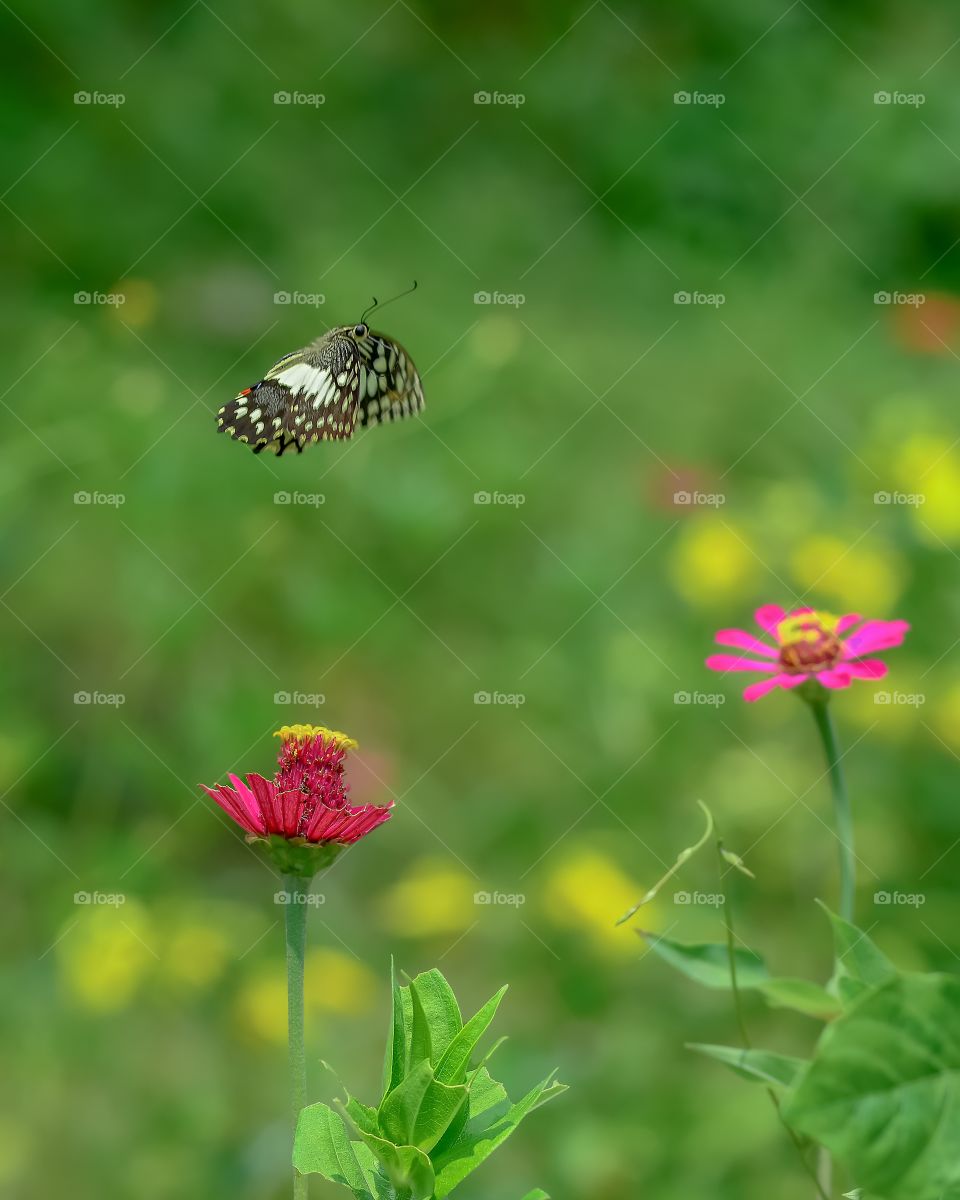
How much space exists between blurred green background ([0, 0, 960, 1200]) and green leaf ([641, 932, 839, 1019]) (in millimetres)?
220

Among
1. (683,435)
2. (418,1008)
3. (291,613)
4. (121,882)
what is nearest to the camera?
(418,1008)

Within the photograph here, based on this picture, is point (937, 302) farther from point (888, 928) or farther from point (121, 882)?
point (121, 882)

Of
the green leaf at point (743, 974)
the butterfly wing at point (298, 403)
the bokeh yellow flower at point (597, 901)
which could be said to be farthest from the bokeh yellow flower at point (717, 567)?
the green leaf at point (743, 974)

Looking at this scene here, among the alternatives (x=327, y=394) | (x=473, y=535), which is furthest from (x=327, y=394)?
(x=473, y=535)

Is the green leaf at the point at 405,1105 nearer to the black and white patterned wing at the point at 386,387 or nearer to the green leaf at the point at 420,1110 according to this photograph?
the green leaf at the point at 420,1110

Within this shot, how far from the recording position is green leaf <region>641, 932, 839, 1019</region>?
1.80ft

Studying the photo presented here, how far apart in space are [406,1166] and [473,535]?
7.14 feet

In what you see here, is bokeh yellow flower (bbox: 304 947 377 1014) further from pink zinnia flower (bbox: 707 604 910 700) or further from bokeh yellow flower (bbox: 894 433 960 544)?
pink zinnia flower (bbox: 707 604 910 700)

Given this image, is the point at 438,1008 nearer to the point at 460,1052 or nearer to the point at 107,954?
the point at 460,1052

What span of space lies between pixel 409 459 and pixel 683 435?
72cm

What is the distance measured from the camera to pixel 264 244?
3.30 metres

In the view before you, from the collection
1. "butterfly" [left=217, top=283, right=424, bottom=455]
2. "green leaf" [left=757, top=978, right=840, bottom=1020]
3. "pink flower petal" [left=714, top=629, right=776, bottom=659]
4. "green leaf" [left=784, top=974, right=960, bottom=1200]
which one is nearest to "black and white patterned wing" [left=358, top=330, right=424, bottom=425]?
"butterfly" [left=217, top=283, right=424, bottom=455]

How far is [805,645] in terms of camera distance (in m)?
0.74

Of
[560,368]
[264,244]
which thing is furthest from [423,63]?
[560,368]
